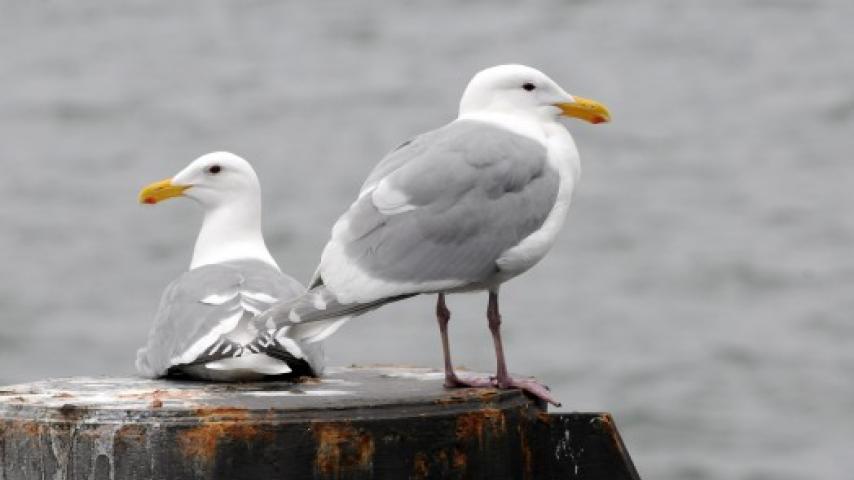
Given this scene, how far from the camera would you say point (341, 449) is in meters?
3.09

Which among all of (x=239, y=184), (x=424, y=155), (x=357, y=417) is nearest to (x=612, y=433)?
(x=357, y=417)

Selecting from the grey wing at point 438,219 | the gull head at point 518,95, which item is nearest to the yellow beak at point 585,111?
the gull head at point 518,95

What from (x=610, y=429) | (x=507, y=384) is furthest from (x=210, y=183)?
(x=610, y=429)

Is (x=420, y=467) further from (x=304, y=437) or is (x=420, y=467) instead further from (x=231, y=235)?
(x=231, y=235)

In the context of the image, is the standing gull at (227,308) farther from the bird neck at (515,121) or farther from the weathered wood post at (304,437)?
the bird neck at (515,121)

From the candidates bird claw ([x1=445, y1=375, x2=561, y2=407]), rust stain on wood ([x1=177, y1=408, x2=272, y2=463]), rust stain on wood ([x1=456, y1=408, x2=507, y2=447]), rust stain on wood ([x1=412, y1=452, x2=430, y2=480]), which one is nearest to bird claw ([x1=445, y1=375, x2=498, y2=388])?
bird claw ([x1=445, y1=375, x2=561, y2=407])

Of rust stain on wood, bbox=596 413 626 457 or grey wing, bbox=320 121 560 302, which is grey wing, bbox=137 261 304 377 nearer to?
grey wing, bbox=320 121 560 302

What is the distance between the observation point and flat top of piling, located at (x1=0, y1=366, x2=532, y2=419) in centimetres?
314

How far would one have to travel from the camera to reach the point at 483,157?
380 centimetres

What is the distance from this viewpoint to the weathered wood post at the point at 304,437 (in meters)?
3.06

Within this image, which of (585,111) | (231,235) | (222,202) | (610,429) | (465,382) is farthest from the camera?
(222,202)

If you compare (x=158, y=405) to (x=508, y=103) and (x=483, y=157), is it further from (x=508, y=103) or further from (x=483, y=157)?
(x=508, y=103)

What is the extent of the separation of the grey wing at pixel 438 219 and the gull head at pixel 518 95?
1.10 ft

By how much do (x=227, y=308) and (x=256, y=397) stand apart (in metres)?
0.88
